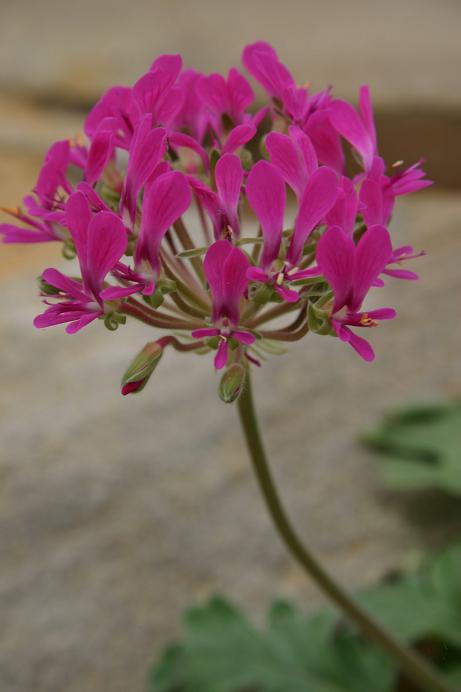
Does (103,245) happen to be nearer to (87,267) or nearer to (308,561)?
(87,267)

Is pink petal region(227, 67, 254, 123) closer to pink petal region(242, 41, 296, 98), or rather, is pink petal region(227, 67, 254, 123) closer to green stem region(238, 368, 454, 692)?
pink petal region(242, 41, 296, 98)

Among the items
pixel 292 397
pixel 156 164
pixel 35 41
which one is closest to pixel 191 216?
pixel 292 397

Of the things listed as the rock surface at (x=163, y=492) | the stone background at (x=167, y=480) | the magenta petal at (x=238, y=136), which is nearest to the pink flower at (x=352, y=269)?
the magenta petal at (x=238, y=136)

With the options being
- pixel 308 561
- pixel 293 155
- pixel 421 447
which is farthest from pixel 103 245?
pixel 421 447

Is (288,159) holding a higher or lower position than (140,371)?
higher

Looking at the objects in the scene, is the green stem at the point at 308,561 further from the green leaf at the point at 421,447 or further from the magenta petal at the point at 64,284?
the green leaf at the point at 421,447
